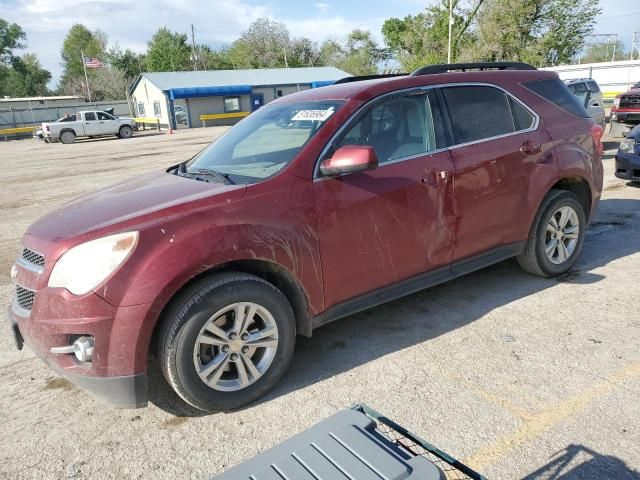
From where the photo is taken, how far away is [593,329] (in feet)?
12.3

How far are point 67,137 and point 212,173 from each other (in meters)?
32.0

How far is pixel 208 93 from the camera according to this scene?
138ft

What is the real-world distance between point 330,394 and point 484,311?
5.51ft

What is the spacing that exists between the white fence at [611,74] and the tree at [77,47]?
80.7 meters

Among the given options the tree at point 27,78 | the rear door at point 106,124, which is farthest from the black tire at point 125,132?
the tree at point 27,78

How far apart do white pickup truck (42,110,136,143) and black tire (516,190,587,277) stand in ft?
107

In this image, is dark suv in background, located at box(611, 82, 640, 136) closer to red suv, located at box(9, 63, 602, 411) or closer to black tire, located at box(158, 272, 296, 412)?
red suv, located at box(9, 63, 602, 411)

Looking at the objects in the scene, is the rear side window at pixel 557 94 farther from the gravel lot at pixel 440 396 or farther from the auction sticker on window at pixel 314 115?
the auction sticker on window at pixel 314 115

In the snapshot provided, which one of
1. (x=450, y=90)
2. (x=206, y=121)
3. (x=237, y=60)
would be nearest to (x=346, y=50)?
(x=237, y=60)

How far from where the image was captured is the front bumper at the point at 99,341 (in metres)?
2.65

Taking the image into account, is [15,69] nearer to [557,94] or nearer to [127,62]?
[127,62]

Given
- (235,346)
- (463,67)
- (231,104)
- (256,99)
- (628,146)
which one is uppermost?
(256,99)

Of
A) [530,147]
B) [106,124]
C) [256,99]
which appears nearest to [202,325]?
[530,147]

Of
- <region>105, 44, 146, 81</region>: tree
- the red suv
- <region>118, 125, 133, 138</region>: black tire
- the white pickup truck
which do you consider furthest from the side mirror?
<region>105, 44, 146, 81</region>: tree
